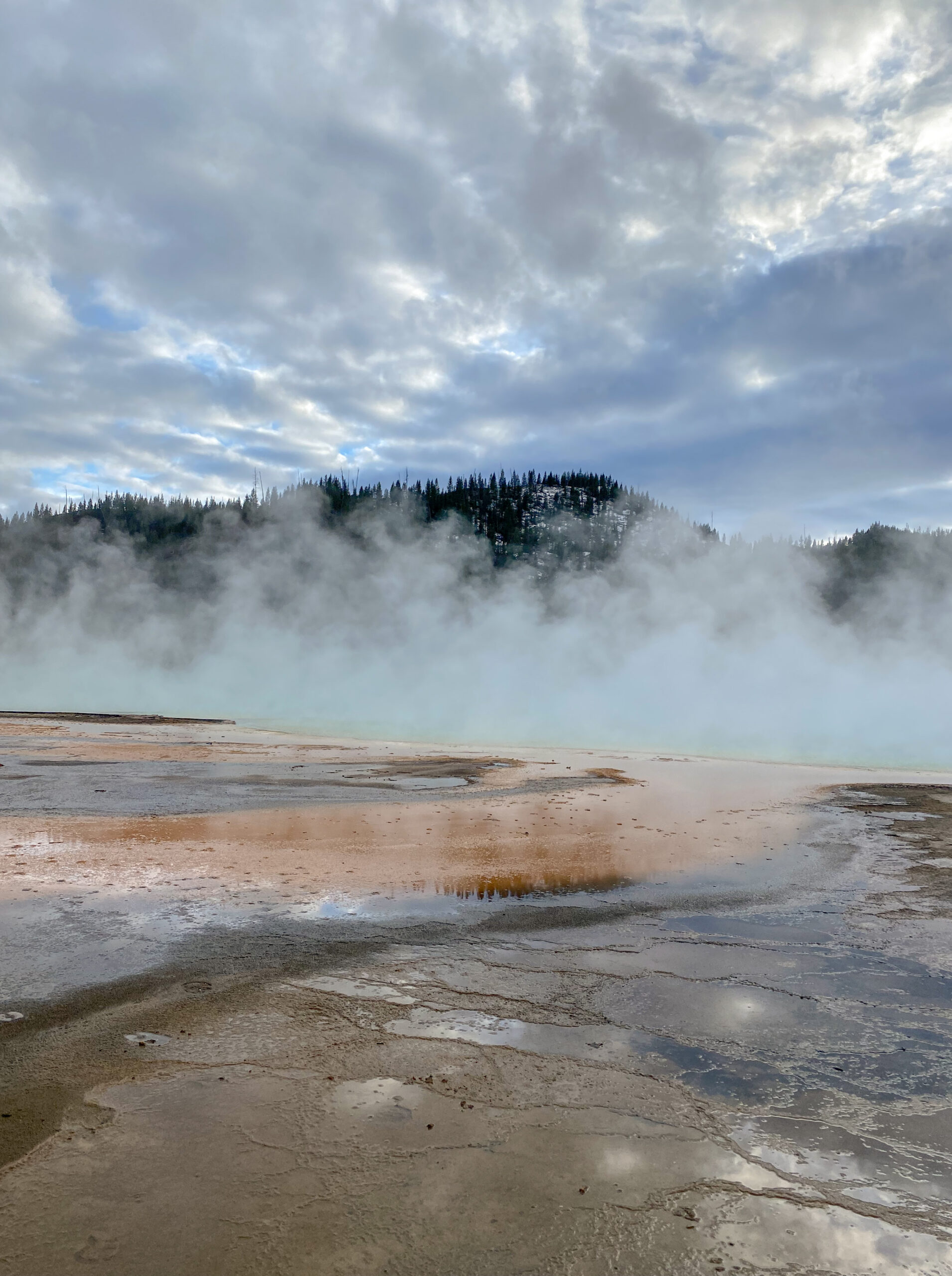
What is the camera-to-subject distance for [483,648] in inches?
1941

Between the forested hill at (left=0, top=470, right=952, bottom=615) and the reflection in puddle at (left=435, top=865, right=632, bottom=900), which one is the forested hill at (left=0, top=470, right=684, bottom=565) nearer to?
the forested hill at (left=0, top=470, right=952, bottom=615)

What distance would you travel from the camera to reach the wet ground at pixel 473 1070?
271 cm

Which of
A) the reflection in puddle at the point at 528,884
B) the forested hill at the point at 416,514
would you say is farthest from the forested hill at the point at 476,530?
the reflection in puddle at the point at 528,884

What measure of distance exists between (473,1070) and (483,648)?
4554cm

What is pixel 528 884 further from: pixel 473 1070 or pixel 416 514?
pixel 416 514

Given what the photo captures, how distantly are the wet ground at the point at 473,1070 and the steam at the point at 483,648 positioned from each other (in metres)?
16.5

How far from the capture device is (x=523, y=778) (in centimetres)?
1575

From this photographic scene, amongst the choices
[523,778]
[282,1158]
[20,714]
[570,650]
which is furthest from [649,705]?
[282,1158]

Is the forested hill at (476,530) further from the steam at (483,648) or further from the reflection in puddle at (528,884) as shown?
the reflection in puddle at (528,884)

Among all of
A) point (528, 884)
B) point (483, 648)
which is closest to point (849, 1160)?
point (528, 884)

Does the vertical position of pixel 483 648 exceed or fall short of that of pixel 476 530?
it falls short

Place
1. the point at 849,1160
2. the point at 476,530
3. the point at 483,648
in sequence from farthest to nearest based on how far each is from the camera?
the point at 476,530 < the point at 483,648 < the point at 849,1160

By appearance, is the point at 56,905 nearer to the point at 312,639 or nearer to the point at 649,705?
the point at 649,705

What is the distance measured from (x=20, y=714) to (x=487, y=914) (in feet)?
106
